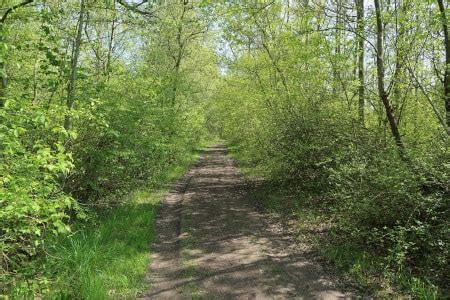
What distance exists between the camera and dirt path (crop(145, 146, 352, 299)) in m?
5.50

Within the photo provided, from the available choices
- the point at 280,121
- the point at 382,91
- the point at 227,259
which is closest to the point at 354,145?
the point at 382,91

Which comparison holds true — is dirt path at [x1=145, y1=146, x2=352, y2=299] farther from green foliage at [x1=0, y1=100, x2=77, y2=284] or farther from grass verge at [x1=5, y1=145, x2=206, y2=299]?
green foliage at [x1=0, y1=100, x2=77, y2=284]

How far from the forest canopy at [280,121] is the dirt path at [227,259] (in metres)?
1.31

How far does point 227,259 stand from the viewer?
674 centimetres

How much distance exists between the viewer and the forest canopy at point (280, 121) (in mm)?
4795

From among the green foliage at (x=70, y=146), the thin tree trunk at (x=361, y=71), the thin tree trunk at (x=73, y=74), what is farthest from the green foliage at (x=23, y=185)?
the thin tree trunk at (x=361, y=71)

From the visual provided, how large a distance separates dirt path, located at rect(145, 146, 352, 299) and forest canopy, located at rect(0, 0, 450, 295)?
1.31 m

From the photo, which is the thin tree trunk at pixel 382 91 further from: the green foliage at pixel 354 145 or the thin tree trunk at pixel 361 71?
the thin tree trunk at pixel 361 71

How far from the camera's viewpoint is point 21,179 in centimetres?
402

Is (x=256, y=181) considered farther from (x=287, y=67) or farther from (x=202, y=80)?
(x=202, y=80)

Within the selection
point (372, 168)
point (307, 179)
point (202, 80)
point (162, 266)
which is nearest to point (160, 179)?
point (307, 179)

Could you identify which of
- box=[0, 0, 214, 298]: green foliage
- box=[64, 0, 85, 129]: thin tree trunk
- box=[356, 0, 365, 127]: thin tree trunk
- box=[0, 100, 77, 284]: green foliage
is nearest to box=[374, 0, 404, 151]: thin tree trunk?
box=[356, 0, 365, 127]: thin tree trunk

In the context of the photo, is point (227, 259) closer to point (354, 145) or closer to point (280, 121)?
point (354, 145)

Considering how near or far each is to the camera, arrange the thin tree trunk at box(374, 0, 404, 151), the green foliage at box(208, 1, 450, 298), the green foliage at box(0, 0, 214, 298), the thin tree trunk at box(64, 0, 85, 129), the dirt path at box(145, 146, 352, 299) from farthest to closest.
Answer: the thin tree trunk at box(374, 0, 404, 151) → the thin tree trunk at box(64, 0, 85, 129) → the green foliage at box(208, 1, 450, 298) → the dirt path at box(145, 146, 352, 299) → the green foliage at box(0, 0, 214, 298)
